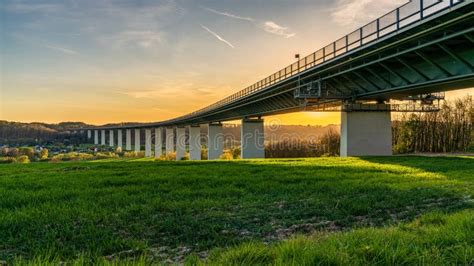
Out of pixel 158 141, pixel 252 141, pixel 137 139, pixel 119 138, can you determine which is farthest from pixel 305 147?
pixel 119 138

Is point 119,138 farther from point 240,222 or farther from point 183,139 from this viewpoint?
point 240,222

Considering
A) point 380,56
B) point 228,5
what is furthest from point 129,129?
point 380,56

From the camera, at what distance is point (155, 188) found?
38.5 ft

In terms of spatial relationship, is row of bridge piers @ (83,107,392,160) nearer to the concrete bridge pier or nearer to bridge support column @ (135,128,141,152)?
the concrete bridge pier

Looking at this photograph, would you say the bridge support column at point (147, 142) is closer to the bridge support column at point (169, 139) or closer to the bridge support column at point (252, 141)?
the bridge support column at point (169, 139)

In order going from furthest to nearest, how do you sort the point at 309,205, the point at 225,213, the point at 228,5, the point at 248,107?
1. the point at 248,107
2. the point at 228,5
3. the point at 309,205
4. the point at 225,213

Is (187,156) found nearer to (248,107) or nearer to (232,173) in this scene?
(248,107)

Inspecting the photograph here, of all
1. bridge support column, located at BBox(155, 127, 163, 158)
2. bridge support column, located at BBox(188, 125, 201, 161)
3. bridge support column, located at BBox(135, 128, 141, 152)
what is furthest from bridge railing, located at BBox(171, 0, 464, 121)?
bridge support column, located at BBox(135, 128, 141, 152)

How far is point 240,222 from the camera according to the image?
24.2 feet

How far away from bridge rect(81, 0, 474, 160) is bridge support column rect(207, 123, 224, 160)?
33.4 ft

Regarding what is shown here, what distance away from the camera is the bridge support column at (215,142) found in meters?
68.5

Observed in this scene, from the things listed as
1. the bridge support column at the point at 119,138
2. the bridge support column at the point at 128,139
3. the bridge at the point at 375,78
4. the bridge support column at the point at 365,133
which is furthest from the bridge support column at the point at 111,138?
the bridge support column at the point at 365,133

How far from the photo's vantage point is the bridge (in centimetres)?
1923

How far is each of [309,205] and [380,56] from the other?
1888 centimetres
